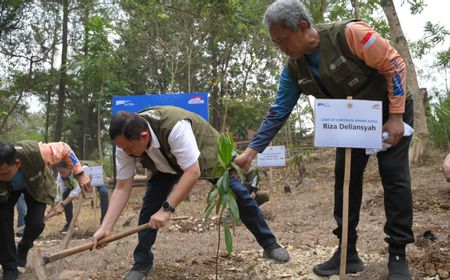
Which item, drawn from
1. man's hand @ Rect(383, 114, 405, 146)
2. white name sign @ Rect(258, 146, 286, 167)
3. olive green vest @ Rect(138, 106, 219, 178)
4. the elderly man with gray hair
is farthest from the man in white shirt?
white name sign @ Rect(258, 146, 286, 167)

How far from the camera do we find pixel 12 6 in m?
15.1

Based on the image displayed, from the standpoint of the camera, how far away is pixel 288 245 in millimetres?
3939

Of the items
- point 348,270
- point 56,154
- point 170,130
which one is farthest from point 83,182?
point 348,270

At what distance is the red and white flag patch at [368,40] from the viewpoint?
2.38 metres

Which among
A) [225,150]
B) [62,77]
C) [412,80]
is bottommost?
[225,150]

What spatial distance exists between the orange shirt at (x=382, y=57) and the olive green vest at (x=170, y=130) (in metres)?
1.15

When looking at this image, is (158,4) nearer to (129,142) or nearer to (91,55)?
(91,55)

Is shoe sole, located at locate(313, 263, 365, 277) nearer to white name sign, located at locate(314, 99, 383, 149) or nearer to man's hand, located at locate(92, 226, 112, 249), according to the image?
white name sign, located at locate(314, 99, 383, 149)

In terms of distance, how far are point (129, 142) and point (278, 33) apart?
3.29ft

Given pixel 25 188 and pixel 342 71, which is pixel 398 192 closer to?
pixel 342 71

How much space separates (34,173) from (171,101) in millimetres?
3204

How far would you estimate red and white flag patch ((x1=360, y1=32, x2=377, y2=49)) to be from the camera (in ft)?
7.80

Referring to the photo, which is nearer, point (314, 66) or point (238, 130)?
point (314, 66)

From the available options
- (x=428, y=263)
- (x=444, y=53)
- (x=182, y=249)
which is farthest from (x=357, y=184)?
(x=444, y=53)
